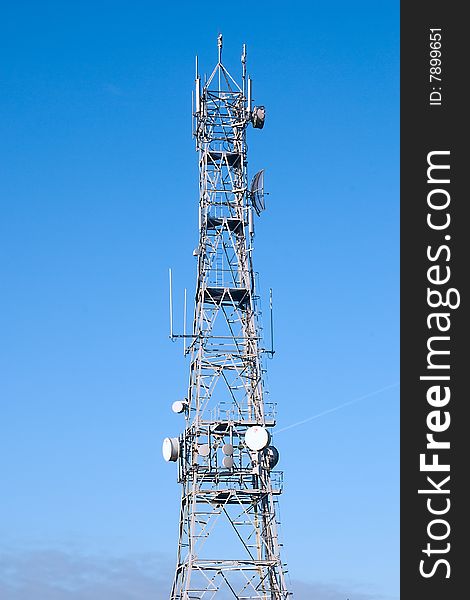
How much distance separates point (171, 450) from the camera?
80.2m

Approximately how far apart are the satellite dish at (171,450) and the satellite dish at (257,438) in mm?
4668

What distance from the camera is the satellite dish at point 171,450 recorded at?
8019 cm

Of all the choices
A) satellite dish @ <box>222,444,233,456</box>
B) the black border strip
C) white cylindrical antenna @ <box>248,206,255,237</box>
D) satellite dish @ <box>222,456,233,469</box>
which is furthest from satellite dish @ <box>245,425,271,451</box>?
the black border strip

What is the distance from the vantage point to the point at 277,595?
78.8 meters

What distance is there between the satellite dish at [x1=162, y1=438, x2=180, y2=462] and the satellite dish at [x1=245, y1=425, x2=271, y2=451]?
4.67 meters

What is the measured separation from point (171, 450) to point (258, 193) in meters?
15.6

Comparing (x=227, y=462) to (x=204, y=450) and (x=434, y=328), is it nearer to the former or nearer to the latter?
(x=204, y=450)

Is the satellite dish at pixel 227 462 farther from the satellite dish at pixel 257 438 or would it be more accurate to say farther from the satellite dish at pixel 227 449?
the satellite dish at pixel 257 438

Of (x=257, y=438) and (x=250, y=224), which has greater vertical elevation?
(x=250, y=224)

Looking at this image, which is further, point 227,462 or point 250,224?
point 250,224

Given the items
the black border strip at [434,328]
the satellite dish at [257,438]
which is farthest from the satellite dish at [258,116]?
the black border strip at [434,328]

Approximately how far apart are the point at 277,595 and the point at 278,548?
2642mm

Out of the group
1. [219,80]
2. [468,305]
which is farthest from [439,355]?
[219,80]

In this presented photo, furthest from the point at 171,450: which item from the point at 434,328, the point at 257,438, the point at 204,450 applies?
the point at 434,328
